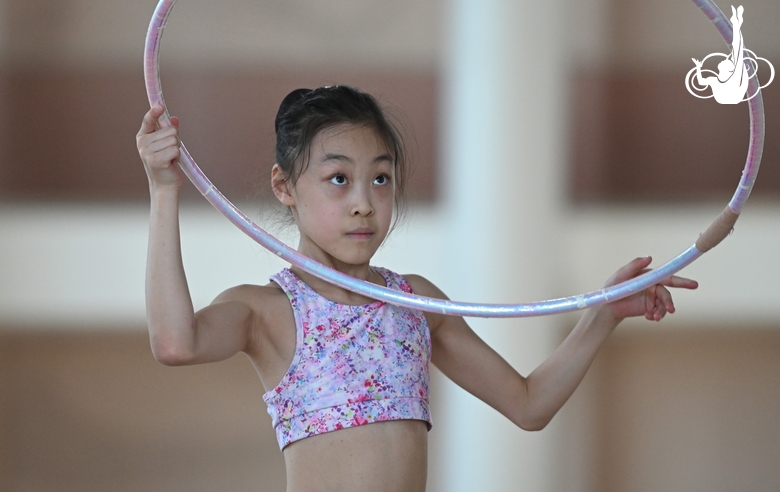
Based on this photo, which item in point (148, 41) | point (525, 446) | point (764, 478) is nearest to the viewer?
point (148, 41)

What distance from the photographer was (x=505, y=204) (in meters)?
2.79

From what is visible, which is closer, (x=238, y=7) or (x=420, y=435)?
(x=420, y=435)

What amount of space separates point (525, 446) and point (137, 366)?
1.26m

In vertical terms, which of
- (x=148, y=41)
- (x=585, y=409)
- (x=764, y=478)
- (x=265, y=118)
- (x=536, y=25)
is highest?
(x=536, y=25)

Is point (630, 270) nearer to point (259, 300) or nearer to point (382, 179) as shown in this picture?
point (382, 179)

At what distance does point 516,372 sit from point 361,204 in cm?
40

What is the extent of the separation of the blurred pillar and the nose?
1424 mm

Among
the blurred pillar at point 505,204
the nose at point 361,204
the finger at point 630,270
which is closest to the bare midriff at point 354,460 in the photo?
the nose at point 361,204

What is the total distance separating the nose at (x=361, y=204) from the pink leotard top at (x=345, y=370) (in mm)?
142

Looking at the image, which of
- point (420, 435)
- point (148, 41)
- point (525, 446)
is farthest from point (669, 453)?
point (148, 41)

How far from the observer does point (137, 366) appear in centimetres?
303

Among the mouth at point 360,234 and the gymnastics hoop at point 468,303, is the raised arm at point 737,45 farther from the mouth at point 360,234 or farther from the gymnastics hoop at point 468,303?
the mouth at point 360,234

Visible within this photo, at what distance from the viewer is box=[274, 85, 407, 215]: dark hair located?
1435 mm

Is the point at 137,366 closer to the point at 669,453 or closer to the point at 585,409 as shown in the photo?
the point at 585,409
